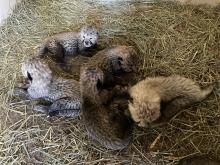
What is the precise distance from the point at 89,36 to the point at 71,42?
0.20 m

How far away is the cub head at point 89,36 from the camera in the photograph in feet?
11.4

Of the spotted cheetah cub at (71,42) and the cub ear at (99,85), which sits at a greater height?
the spotted cheetah cub at (71,42)

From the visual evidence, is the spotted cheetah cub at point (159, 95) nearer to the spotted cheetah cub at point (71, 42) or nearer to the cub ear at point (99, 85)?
the cub ear at point (99, 85)

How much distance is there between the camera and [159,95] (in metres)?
2.95

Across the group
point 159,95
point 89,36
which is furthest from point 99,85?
point 89,36

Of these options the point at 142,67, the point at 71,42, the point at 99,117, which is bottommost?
the point at 99,117

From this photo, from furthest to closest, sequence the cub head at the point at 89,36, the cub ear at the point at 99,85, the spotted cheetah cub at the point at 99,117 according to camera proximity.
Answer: the cub head at the point at 89,36, the cub ear at the point at 99,85, the spotted cheetah cub at the point at 99,117

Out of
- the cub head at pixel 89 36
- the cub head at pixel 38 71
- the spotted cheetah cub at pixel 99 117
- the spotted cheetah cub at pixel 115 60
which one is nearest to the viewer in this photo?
the spotted cheetah cub at pixel 99 117

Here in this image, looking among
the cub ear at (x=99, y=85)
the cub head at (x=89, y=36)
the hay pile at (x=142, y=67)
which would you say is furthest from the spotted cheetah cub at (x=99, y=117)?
the cub head at (x=89, y=36)

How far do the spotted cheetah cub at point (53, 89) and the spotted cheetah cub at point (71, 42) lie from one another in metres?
0.31

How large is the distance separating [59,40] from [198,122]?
1.43m

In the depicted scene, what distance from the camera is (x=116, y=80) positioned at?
3367mm

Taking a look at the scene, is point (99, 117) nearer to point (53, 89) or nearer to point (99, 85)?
point (99, 85)

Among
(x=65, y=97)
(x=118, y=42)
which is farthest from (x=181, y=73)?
(x=65, y=97)
